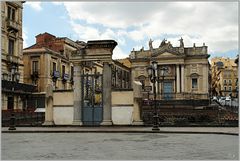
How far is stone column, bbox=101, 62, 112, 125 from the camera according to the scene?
2314cm

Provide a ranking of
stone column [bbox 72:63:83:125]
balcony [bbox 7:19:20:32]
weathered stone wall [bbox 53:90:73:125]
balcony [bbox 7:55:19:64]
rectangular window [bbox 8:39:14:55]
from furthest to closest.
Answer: rectangular window [bbox 8:39:14:55], balcony [bbox 7:19:20:32], balcony [bbox 7:55:19:64], weathered stone wall [bbox 53:90:73:125], stone column [bbox 72:63:83:125]

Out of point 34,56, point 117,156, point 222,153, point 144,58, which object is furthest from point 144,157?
point 144,58

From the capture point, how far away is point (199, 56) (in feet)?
224

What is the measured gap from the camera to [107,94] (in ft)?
76.3

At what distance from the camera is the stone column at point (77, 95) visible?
930 inches

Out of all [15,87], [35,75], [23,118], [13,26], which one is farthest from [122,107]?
[35,75]

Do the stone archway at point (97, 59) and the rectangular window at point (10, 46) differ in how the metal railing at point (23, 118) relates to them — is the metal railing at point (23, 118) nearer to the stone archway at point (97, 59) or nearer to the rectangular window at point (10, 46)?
the stone archway at point (97, 59)

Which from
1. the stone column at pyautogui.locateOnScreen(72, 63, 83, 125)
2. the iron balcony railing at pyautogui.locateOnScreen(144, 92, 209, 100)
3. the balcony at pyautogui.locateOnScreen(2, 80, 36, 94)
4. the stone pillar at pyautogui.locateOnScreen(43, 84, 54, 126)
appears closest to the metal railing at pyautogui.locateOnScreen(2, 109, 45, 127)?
the stone pillar at pyautogui.locateOnScreen(43, 84, 54, 126)

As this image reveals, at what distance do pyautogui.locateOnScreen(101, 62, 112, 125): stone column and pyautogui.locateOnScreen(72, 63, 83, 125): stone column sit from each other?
157 centimetres

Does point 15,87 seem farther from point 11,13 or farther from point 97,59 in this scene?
point 97,59

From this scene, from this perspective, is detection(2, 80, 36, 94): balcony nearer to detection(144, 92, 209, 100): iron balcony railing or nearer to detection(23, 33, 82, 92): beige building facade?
detection(23, 33, 82, 92): beige building facade

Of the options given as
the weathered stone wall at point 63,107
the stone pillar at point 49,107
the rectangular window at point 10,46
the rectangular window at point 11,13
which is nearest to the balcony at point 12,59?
the rectangular window at point 10,46

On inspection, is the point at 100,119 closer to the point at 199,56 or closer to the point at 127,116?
the point at 127,116

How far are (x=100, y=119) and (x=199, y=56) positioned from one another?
47.8 meters
